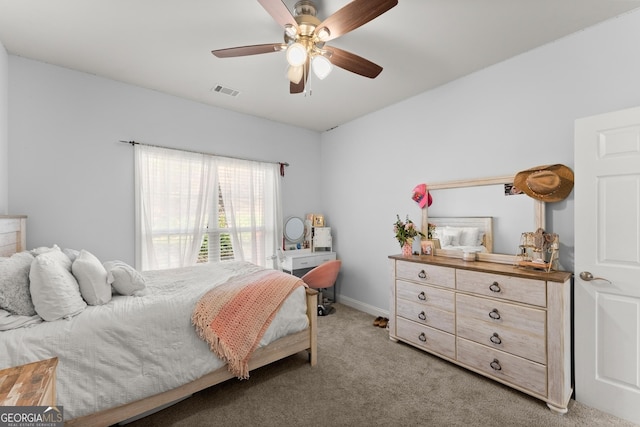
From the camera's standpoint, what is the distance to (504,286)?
2115mm

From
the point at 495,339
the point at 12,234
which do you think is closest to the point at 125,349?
the point at 12,234

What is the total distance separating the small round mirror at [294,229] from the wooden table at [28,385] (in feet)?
10.3

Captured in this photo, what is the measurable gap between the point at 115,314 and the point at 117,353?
0.74ft

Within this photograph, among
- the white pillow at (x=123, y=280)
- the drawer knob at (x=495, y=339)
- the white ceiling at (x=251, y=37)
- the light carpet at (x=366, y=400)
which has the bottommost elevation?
the light carpet at (x=366, y=400)

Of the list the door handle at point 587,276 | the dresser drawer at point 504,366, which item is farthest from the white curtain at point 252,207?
the door handle at point 587,276

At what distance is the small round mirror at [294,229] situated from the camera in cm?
419

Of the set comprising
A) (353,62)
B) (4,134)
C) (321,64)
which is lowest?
(4,134)

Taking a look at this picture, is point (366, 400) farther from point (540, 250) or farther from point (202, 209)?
point (202, 209)

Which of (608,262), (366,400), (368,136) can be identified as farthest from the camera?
(368,136)

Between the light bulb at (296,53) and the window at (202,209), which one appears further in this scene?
the window at (202,209)

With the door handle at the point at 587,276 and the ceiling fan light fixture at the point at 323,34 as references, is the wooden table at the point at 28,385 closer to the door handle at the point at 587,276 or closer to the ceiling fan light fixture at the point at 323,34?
the ceiling fan light fixture at the point at 323,34

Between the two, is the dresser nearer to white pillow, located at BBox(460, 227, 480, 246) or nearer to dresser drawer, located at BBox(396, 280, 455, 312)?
dresser drawer, located at BBox(396, 280, 455, 312)

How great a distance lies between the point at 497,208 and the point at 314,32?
2161mm

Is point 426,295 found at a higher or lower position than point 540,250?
Answer: lower
